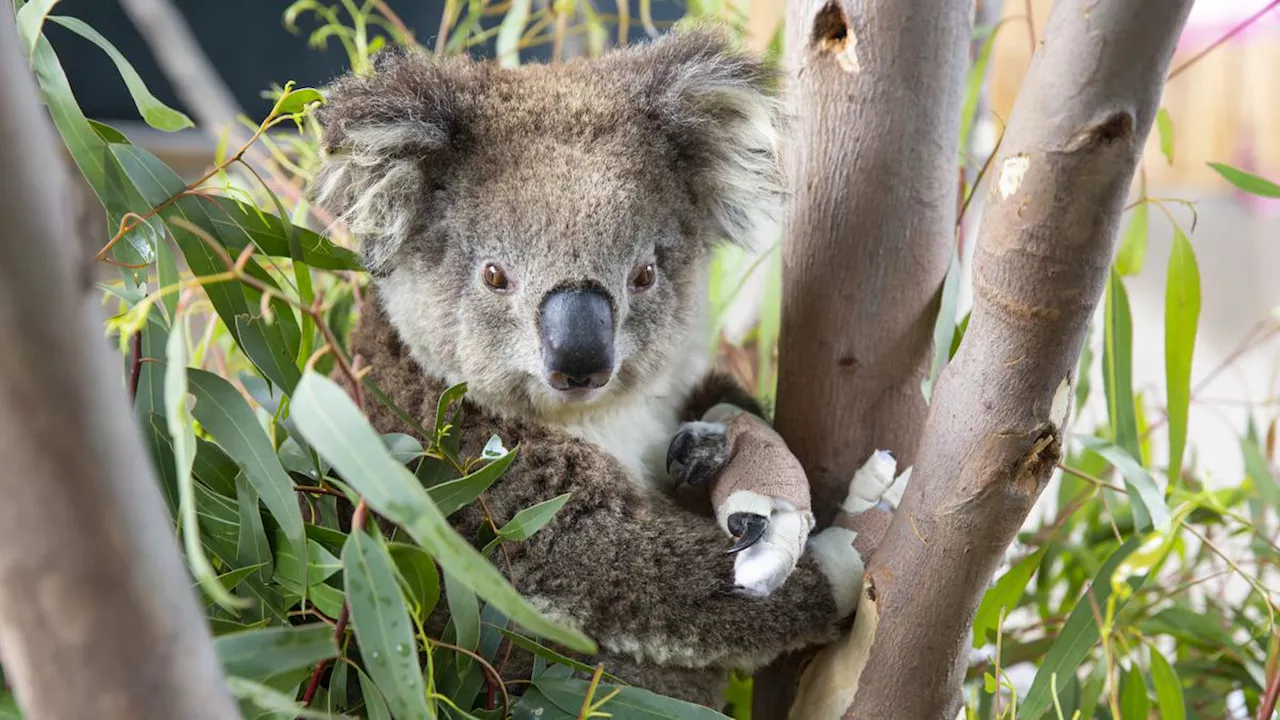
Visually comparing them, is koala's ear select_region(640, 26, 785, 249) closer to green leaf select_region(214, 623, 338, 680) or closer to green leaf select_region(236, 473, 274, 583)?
green leaf select_region(236, 473, 274, 583)

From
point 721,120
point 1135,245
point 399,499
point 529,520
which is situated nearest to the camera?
point 399,499

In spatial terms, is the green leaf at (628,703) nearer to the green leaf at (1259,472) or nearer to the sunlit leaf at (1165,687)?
the sunlit leaf at (1165,687)

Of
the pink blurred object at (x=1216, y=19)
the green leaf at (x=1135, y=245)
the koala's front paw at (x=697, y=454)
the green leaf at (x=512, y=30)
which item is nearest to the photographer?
the koala's front paw at (x=697, y=454)

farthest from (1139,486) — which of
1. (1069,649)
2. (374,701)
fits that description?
(374,701)

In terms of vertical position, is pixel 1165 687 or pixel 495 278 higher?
pixel 495 278

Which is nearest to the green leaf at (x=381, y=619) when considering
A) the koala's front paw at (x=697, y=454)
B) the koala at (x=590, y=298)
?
the koala at (x=590, y=298)

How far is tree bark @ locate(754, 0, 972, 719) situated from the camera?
1437 millimetres

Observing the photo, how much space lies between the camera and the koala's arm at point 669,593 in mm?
1393

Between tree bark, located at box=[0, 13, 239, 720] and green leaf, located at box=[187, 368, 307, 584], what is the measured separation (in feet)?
1.74

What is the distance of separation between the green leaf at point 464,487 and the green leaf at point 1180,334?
102 cm

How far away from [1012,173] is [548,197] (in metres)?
0.63

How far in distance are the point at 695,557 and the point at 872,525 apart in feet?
0.83

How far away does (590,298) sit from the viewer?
1.39 meters

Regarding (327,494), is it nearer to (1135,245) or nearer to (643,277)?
(643,277)
